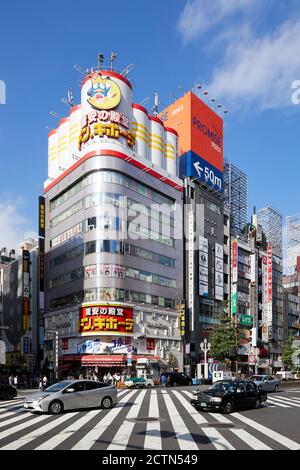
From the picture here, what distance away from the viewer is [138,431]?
1638cm

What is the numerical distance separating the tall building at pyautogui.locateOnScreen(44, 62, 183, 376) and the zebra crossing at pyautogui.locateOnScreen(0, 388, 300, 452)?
131 ft

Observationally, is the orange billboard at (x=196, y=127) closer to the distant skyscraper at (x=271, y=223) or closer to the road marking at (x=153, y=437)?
the distant skyscraper at (x=271, y=223)

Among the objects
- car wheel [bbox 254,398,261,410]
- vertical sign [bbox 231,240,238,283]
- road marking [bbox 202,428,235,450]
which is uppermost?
vertical sign [bbox 231,240,238,283]

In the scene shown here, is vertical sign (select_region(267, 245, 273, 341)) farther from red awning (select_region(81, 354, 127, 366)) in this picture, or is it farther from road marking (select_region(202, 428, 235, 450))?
road marking (select_region(202, 428, 235, 450))

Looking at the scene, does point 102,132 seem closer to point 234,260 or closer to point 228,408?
point 234,260

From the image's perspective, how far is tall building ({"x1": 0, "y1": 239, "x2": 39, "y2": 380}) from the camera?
80.7 meters

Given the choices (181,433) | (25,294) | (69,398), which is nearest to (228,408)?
(69,398)

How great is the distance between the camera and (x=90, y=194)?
68812 mm

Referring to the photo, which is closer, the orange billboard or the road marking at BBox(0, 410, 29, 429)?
the road marking at BBox(0, 410, 29, 429)

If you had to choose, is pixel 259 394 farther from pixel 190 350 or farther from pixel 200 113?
pixel 200 113

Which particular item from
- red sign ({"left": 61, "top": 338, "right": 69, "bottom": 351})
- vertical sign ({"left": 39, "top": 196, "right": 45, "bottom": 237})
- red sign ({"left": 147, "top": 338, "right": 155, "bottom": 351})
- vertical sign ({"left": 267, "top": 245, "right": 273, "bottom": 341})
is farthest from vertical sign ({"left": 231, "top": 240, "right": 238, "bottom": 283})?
red sign ({"left": 61, "top": 338, "right": 69, "bottom": 351})

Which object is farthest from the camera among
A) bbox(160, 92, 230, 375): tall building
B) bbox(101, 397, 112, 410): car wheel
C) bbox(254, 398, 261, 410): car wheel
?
bbox(160, 92, 230, 375): tall building

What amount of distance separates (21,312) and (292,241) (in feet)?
298
